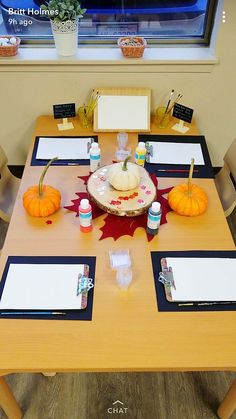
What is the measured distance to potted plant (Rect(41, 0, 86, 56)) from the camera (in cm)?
173

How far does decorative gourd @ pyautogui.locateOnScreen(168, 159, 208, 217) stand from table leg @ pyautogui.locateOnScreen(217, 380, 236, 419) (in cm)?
67

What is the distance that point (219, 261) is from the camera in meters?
1.22

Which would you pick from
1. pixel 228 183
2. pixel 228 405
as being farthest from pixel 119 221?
pixel 228 405

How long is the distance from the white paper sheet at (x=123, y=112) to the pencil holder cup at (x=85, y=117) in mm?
60

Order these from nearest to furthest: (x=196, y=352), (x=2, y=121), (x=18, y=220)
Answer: (x=196, y=352) → (x=18, y=220) → (x=2, y=121)

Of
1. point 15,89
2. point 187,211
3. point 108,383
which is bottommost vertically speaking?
point 108,383

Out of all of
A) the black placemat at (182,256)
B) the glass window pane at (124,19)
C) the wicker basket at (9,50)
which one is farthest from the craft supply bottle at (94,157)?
the glass window pane at (124,19)

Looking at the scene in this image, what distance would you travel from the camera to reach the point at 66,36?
6.02 feet

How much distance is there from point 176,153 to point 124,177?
0.46 metres

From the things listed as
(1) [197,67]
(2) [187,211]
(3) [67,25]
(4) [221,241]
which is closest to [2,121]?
(3) [67,25]

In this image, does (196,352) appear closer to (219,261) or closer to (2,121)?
(219,261)

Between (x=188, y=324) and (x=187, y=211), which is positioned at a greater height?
(x=187, y=211)

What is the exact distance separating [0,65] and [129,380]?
181 centimetres

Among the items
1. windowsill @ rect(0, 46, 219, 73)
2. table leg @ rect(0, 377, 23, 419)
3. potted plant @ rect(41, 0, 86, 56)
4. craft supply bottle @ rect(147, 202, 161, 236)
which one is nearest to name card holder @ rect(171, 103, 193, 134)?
windowsill @ rect(0, 46, 219, 73)
